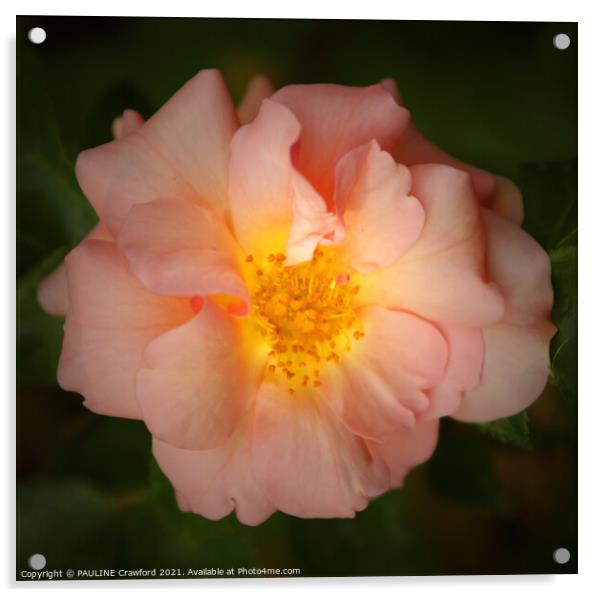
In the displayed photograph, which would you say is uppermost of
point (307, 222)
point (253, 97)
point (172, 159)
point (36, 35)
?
point (36, 35)

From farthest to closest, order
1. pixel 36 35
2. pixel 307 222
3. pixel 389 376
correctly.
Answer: pixel 36 35 < pixel 389 376 < pixel 307 222

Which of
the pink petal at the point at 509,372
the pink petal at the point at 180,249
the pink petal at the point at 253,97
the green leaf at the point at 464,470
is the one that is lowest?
the green leaf at the point at 464,470

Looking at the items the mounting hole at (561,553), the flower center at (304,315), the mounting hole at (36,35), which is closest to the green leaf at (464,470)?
the mounting hole at (561,553)

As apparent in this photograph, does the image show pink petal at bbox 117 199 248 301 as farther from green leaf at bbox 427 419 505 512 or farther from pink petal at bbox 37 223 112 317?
green leaf at bbox 427 419 505 512

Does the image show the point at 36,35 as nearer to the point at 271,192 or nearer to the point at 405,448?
the point at 271,192

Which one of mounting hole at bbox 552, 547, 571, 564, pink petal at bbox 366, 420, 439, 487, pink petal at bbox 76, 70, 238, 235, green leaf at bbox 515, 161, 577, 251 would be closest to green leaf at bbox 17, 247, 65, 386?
pink petal at bbox 76, 70, 238, 235

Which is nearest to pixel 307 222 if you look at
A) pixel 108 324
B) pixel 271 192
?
pixel 271 192

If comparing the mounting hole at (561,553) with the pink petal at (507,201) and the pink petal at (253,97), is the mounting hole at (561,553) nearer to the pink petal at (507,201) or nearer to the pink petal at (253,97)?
the pink petal at (507,201)
